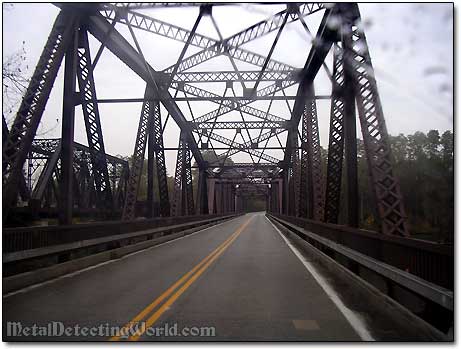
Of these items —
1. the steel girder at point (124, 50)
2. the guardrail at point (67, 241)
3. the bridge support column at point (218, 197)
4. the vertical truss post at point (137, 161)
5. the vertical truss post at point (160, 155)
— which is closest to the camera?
the guardrail at point (67, 241)

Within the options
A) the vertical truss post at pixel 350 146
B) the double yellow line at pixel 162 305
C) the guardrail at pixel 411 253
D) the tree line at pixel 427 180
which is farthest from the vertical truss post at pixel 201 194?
the tree line at pixel 427 180

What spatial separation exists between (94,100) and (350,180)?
10489mm

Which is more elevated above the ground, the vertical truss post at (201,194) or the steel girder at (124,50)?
the steel girder at (124,50)

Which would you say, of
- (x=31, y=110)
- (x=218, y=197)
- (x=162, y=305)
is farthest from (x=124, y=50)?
(x=218, y=197)

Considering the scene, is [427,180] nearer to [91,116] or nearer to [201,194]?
[91,116]

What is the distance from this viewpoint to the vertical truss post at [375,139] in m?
10.6

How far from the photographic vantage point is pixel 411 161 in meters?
9.34

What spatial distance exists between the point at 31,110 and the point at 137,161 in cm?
1012

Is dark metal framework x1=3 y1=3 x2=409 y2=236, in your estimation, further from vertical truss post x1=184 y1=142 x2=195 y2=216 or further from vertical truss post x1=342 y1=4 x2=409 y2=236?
vertical truss post x1=184 y1=142 x2=195 y2=216

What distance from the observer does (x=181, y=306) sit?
7957 millimetres

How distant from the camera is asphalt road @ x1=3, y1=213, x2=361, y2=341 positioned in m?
6.20

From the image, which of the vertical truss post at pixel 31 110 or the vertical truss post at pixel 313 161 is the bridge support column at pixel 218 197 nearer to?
the vertical truss post at pixel 313 161

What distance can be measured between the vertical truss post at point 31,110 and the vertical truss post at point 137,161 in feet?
21.8

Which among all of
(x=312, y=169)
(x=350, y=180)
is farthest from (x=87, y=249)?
(x=312, y=169)
